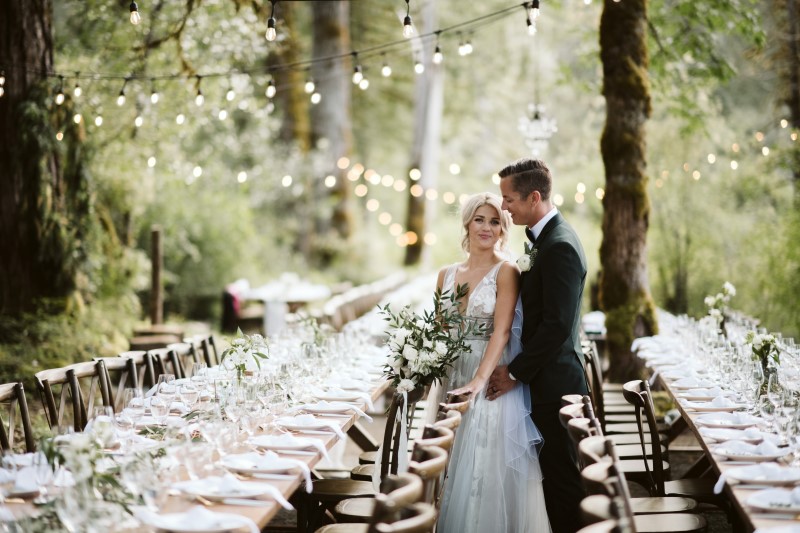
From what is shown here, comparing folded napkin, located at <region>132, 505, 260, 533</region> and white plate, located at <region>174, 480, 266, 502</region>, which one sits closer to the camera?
folded napkin, located at <region>132, 505, 260, 533</region>

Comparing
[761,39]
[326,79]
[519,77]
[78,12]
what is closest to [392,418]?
[761,39]

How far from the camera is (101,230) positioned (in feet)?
35.0

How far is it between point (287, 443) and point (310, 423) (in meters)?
0.44

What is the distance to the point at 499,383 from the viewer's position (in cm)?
425

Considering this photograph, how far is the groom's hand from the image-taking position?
4238mm

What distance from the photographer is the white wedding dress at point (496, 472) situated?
13.6ft

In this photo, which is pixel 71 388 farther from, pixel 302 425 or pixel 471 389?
pixel 471 389

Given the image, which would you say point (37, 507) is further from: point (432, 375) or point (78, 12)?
point (78, 12)

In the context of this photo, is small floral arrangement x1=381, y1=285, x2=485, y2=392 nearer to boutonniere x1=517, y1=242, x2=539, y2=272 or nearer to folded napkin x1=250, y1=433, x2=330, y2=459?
boutonniere x1=517, y1=242, x2=539, y2=272

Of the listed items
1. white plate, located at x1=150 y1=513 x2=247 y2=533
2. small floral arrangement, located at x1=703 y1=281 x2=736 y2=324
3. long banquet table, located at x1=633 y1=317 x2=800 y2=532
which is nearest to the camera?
white plate, located at x1=150 y1=513 x2=247 y2=533

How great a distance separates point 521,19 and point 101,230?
1720 centimetres

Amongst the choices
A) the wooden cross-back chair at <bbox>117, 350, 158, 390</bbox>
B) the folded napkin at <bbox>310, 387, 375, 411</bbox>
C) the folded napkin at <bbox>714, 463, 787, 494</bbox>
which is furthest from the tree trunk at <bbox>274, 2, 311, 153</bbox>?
the folded napkin at <bbox>714, 463, 787, 494</bbox>

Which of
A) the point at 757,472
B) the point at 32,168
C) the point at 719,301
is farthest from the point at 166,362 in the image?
the point at 719,301

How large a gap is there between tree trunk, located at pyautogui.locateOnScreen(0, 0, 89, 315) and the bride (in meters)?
6.57
